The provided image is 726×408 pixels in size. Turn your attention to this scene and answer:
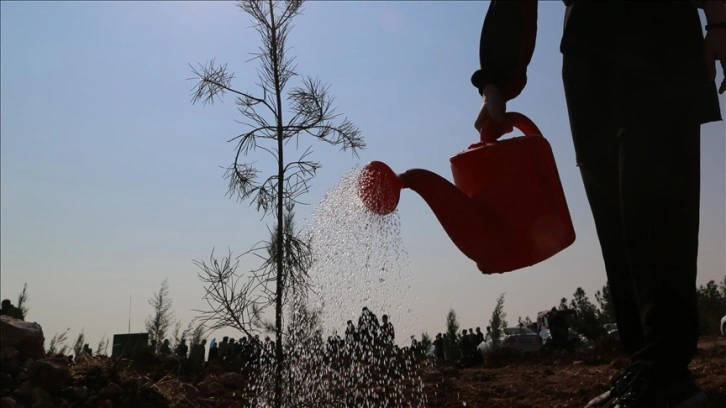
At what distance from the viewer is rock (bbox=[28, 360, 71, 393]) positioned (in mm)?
2781

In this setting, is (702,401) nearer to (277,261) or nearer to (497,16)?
(497,16)

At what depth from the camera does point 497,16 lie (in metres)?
2.24

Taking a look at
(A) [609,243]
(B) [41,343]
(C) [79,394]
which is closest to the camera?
(A) [609,243]

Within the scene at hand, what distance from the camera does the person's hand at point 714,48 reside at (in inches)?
77.0

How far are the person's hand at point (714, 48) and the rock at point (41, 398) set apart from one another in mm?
2727

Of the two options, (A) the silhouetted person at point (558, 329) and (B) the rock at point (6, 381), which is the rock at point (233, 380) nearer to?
(B) the rock at point (6, 381)

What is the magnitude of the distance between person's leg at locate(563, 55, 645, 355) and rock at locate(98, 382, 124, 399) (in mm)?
2257

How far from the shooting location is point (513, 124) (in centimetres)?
242

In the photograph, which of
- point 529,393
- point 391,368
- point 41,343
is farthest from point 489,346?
point 41,343

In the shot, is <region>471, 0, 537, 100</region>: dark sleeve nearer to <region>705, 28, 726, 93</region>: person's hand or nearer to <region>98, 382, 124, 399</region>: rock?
<region>705, 28, 726, 93</region>: person's hand

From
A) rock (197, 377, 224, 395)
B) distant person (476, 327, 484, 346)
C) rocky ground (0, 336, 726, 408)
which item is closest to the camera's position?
rocky ground (0, 336, 726, 408)

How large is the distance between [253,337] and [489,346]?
1015 cm

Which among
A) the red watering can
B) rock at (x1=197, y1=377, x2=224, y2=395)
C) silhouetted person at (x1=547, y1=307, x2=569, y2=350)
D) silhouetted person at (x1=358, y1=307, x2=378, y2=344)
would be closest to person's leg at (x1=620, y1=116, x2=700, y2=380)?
the red watering can

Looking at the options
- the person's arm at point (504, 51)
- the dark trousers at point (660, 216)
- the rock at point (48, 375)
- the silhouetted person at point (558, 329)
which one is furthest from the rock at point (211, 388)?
the silhouetted person at point (558, 329)
